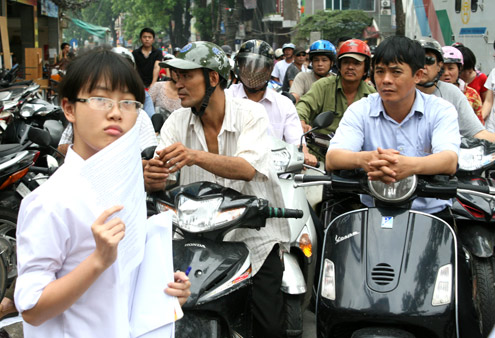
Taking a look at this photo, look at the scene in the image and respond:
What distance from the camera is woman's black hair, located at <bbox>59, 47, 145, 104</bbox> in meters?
1.93

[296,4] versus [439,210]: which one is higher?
[296,4]

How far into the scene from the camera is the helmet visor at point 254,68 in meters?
5.39

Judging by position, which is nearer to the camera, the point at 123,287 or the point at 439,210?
the point at 123,287

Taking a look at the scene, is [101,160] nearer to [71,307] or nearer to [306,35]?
[71,307]

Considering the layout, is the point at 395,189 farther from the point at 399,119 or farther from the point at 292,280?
the point at 292,280

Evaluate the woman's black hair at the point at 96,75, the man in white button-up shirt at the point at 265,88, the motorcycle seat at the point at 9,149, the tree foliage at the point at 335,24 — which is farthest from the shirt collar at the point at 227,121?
the tree foliage at the point at 335,24

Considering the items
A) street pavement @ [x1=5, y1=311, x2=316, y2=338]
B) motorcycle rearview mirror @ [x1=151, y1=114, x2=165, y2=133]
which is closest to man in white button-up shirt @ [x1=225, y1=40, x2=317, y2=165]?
motorcycle rearview mirror @ [x1=151, y1=114, x2=165, y2=133]

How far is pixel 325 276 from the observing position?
3135mm

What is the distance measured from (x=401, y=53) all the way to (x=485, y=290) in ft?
4.83

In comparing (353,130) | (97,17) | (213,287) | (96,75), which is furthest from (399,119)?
(97,17)

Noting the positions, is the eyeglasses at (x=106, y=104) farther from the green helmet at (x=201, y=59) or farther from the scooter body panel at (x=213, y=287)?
the green helmet at (x=201, y=59)

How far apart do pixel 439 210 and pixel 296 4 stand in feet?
156

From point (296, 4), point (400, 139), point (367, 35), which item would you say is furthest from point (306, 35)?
point (400, 139)

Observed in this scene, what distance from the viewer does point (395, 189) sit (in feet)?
10.0
